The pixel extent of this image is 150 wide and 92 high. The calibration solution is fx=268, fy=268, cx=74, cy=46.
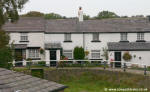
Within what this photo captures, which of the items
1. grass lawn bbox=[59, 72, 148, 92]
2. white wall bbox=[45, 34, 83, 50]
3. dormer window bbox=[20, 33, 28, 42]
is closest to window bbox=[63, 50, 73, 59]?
white wall bbox=[45, 34, 83, 50]

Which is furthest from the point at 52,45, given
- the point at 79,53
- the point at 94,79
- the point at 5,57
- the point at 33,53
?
the point at 5,57

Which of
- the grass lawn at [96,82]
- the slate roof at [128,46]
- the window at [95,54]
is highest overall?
the slate roof at [128,46]

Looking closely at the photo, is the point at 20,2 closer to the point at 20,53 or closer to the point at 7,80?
the point at 20,53

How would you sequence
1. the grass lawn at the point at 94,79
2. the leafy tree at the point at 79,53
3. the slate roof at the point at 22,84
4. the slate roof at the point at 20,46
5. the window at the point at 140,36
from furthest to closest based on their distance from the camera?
the window at the point at 140,36 < the leafy tree at the point at 79,53 < the slate roof at the point at 20,46 < the grass lawn at the point at 94,79 < the slate roof at the point at 22,84

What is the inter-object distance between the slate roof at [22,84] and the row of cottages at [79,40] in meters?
24.7

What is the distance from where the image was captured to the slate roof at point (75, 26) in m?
37.7

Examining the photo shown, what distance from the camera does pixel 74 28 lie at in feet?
128

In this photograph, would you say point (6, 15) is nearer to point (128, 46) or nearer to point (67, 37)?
point (67, 37)

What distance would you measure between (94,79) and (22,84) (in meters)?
20.0

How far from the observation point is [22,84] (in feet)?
32.8

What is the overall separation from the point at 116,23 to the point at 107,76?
1394cm

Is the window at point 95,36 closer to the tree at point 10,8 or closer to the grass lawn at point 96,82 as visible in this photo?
the grass lawn at point 96,82

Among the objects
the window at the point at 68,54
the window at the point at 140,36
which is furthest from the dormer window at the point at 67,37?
the window at the point at 140,36

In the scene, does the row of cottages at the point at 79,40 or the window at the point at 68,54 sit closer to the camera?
the row of cottages at the point at 79,40
